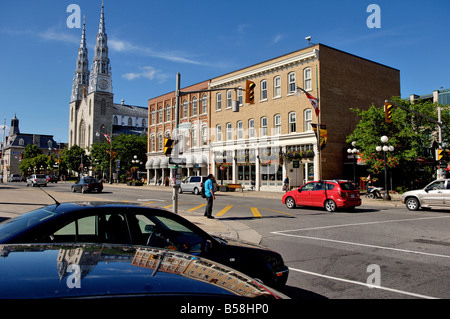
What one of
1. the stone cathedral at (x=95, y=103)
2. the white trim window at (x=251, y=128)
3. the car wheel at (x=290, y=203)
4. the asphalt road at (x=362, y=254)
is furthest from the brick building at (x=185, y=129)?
the stone cathedral at (x=95, y=103)

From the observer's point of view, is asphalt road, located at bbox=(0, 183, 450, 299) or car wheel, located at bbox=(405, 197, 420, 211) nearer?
asphalt road, located at bbox=(0, 183, 450, 299)

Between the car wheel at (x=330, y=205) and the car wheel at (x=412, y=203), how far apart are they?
4379 millimetres

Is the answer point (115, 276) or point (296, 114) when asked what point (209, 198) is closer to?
point (115, 276)

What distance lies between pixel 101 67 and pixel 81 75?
21143 mm

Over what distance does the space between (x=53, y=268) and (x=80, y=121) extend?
124293 mm

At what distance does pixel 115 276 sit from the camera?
75.0 inches

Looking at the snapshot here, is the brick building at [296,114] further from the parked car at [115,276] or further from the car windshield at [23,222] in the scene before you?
the parked car at [115,276]

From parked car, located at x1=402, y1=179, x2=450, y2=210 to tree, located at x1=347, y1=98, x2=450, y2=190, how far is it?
9611 mm

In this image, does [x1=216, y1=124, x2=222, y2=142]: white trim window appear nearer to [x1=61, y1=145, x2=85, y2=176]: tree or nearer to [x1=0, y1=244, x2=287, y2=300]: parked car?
[x1=0, y1=244, x2=287, y2=300]: parked car

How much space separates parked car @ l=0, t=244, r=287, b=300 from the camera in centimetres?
173

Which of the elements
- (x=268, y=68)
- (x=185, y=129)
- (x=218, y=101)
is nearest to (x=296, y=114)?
(x=268, y=68)

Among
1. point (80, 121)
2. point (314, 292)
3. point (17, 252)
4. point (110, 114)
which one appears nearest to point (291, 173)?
point (314, 292)

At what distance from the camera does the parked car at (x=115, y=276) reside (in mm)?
1732

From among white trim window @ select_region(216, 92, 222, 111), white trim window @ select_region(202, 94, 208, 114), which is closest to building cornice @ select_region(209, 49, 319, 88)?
white trim window @ select_region(216, 92, 222, 111)
